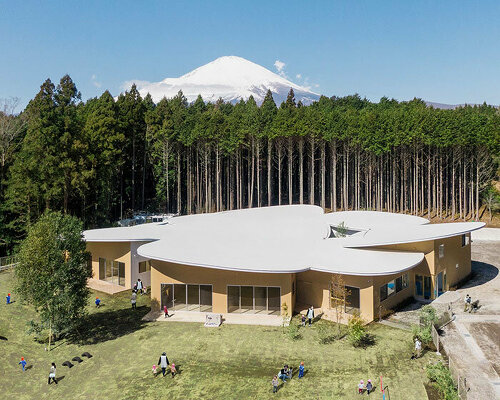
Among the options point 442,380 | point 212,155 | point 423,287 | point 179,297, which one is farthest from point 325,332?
point 212,155

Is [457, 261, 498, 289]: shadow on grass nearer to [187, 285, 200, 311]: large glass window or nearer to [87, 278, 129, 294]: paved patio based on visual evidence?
[187, 285, 200, 311]: large glass window

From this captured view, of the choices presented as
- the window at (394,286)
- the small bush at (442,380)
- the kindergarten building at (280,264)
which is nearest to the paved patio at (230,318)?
the kindergarten building at (280,264)

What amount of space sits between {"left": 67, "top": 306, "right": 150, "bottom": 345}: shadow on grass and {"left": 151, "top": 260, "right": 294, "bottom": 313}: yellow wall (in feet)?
5.57

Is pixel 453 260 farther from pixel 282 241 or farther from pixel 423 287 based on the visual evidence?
pixel 282 241

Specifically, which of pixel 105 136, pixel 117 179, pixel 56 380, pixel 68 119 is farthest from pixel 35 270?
pixel 117 179

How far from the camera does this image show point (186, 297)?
23.4 meters

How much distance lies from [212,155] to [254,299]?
42.7 metres

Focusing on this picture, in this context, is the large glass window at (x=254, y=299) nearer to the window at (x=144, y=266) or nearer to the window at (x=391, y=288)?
the window at (x=391, y=288)

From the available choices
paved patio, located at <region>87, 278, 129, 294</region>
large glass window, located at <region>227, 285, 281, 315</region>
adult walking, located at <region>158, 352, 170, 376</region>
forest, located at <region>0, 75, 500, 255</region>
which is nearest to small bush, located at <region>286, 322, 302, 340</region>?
large glass window, located at <region>227, 285, 281, 315</region>

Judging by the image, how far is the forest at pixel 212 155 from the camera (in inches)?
1419

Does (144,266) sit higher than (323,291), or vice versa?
(144,266)

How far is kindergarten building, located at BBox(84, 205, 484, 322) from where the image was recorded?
21.7 m

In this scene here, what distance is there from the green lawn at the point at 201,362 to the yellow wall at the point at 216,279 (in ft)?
6.44

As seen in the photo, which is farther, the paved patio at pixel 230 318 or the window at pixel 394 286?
the window at pixel 394 286
